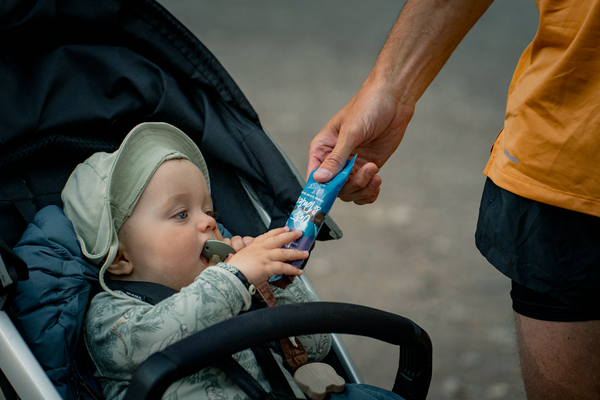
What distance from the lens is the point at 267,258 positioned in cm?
103

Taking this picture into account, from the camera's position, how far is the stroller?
2.95ft

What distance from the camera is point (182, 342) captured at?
2.41 feet

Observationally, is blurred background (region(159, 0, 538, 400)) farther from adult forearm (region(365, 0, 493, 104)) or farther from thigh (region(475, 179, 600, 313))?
adult forearm (region(365, 0, 493, 104))

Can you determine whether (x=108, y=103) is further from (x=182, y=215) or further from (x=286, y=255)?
(x=286, y=255)

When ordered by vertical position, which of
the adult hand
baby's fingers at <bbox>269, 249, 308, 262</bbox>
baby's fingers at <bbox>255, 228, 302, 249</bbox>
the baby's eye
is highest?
the adult hand

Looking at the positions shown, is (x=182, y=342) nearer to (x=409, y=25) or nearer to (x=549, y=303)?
(x=549, y=303)

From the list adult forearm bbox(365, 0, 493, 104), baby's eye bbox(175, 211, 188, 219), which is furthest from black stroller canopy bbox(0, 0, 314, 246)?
adult forearm bbox(365, 0, 493, 104)

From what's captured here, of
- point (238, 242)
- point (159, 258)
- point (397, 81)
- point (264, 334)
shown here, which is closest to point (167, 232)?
point (159, 258)

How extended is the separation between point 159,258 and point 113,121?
16.2 inches

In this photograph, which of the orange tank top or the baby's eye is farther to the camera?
the baby's eye

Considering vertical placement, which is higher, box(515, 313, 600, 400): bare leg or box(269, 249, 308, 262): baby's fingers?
box(269, 249, 308, 262): baby's fingers

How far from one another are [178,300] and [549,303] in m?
0.72

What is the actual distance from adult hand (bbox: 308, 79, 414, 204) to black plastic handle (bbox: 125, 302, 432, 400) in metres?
0.38

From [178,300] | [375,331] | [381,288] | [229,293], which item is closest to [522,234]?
[375,331]
